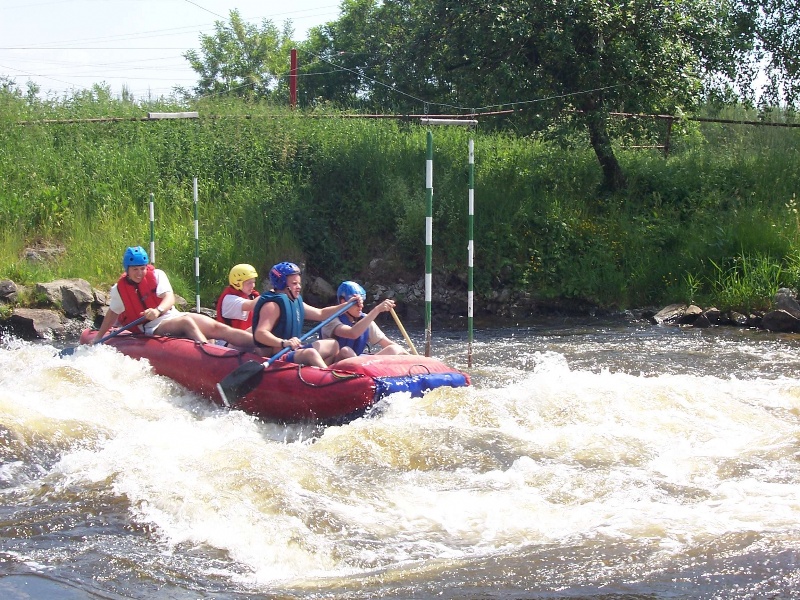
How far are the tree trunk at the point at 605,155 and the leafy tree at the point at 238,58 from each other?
2233 cm

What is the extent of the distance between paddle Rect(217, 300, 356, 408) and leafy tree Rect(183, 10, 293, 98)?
1196 inches

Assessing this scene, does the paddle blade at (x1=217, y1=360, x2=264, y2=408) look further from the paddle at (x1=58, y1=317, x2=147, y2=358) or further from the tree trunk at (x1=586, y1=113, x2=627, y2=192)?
the tree trunk at (x1=586, y1=113, x2=627, y2=192)

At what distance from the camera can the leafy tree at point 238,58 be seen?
1457 inches

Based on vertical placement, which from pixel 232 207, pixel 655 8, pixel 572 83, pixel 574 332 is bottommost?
pixel 574 332

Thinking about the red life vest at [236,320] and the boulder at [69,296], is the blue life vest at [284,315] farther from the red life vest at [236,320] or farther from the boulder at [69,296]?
the boulder at [69,296]

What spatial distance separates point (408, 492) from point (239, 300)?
3.43 meters

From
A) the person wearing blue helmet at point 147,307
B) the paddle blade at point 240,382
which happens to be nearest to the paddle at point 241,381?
the paddle blade at point 240,382

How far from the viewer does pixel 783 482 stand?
19.0 feet

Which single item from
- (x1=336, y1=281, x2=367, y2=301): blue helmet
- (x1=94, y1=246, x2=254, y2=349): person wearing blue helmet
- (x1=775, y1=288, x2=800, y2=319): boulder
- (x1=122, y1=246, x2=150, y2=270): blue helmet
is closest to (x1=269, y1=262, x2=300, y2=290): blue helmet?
(x1=336, y1=281, x2=367, y2=301): blue helmet

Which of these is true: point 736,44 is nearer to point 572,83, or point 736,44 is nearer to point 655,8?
point 655,8

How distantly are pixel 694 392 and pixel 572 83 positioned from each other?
8.69 metres

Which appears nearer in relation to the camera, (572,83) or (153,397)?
(153,397)

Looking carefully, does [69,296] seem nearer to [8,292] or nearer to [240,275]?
[8,292]

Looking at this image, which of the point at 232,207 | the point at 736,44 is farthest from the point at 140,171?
the point at 736,44
